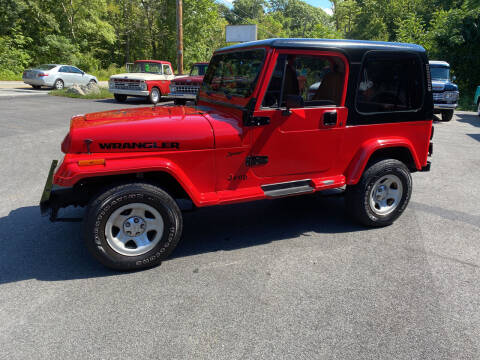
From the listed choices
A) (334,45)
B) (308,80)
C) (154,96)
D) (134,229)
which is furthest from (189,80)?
(134,229)

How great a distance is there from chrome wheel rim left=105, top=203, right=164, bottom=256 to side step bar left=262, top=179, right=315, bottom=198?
3.76 ft

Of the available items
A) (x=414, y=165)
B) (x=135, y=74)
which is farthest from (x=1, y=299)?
(x=135, y=74)

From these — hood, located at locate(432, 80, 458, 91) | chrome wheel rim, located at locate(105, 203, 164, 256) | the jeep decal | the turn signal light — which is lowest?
chrome wheel rim, located at locate(105, 203, 164, 256)

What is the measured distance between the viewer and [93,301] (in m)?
2.99

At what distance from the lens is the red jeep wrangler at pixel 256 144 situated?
10.8 ft

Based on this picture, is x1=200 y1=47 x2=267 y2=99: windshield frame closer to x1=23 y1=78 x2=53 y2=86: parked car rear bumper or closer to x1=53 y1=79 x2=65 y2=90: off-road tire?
x1=23 y1=78 x2=53 y2=86: parked car rear bumper

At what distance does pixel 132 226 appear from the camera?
135 inches

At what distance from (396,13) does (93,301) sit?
5173 centimetres

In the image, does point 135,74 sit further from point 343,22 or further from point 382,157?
point 343,22

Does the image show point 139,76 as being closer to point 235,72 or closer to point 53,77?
point 53,77

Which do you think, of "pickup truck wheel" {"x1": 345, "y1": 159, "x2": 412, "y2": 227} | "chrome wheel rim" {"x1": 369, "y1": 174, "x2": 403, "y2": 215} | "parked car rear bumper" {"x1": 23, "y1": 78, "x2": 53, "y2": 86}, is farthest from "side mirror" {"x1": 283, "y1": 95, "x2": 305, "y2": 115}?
"parked car rear bumper" {"x1": 23, "y1": 78, "x2": 53, "y2": 86}

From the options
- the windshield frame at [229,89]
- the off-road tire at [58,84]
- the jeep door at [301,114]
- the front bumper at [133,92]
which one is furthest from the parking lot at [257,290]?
the off-road tire at [58,84]

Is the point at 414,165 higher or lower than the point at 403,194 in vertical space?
higher

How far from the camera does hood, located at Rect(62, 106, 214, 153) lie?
3.27 m
